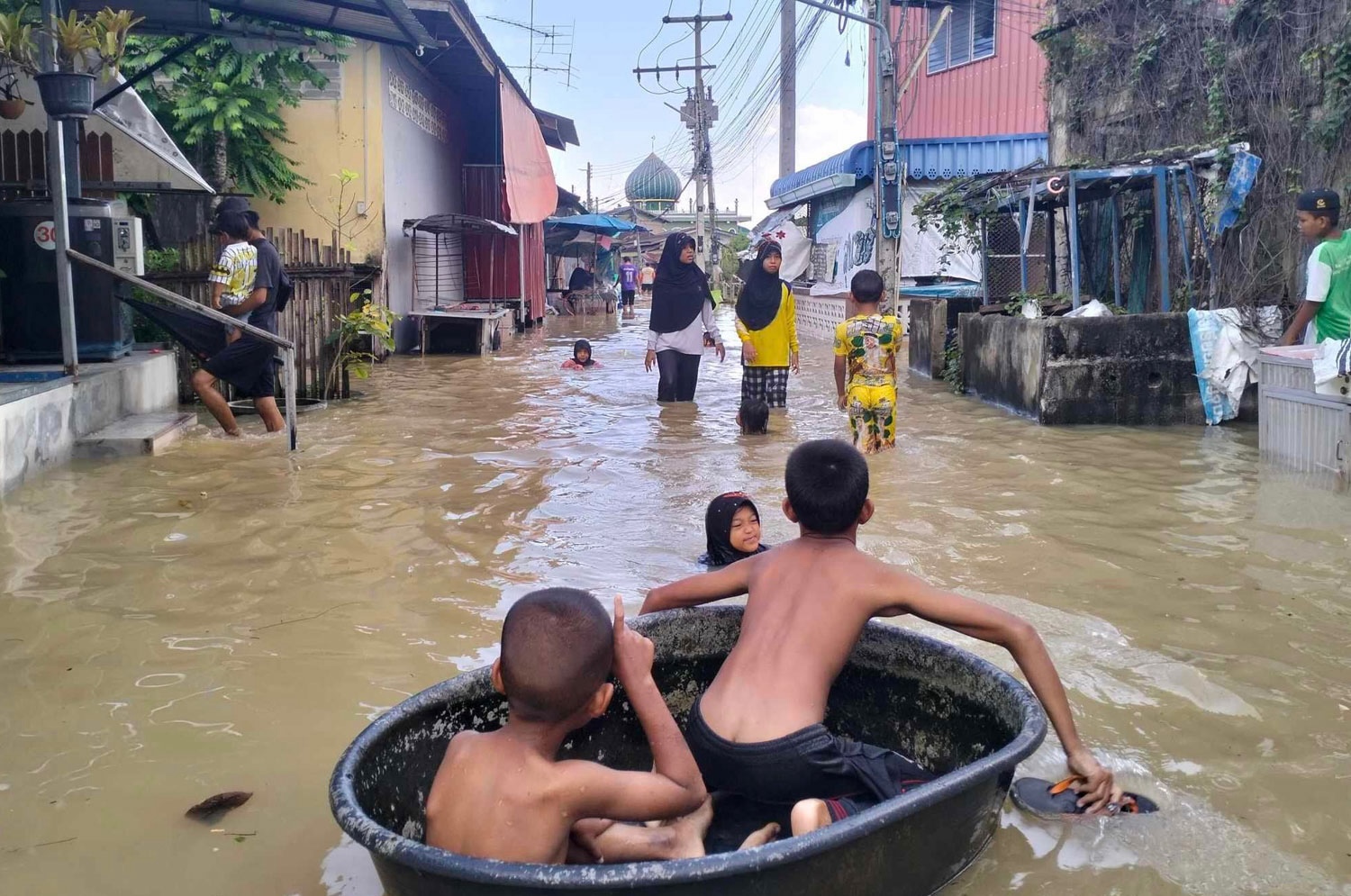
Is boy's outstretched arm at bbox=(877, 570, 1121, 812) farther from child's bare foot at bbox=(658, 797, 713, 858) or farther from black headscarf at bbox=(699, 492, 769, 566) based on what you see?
black headscarf at bbox=(699, 492, 769, 566)

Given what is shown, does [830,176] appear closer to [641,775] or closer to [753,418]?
[753,418]

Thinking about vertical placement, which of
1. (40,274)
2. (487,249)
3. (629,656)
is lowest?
(629,656)

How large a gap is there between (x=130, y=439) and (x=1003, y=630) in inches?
259

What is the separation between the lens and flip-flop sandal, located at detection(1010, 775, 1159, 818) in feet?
9.48

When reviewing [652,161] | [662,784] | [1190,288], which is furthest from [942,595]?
[652,161]

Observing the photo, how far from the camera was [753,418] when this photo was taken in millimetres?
9141

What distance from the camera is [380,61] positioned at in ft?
50.0

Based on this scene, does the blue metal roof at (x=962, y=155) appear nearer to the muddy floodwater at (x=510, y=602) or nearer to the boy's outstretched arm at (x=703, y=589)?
the muddy floodwater at (x=510, y=602)

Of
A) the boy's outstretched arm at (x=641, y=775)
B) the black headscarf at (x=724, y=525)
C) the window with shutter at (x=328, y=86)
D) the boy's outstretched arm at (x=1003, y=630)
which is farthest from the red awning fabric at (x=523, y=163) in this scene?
the boy's outstretched arm at (x=641, y=775)

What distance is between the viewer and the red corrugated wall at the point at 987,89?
66.9 ft

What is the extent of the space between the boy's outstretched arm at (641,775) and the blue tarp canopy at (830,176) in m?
19.6

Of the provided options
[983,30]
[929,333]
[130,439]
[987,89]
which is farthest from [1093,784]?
[983,30]

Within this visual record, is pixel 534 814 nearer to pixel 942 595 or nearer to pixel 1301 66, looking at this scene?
pixel 942 595

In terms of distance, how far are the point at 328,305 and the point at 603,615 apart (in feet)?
29.0
